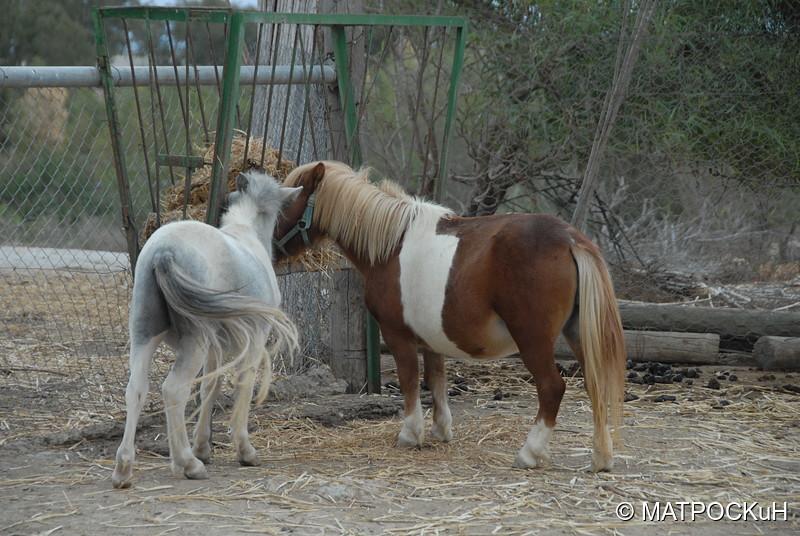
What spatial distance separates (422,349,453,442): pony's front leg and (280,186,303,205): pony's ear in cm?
123

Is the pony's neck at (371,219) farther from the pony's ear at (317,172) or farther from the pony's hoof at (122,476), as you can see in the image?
the pony's hoof at (122,476)

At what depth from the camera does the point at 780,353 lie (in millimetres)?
6641

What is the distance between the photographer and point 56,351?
6.68 metres

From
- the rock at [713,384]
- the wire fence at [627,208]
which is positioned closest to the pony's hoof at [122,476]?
the wire fence at [627,208]

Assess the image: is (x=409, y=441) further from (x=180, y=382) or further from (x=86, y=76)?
(x=86, y=76)

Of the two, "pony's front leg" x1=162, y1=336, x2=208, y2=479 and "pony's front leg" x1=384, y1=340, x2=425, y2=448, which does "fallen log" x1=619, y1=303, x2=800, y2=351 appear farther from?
"pony's front leg" x1=162, y1=336, x2=208, y2=479

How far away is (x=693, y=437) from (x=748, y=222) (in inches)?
162

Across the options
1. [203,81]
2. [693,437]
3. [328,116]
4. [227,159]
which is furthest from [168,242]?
[693,437]

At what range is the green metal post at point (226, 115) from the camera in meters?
4.29

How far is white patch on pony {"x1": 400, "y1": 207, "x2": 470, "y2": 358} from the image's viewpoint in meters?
4.38

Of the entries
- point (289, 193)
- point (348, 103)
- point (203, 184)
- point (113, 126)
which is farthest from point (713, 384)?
point (113, 126)

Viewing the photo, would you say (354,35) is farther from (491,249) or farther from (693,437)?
(693,437)

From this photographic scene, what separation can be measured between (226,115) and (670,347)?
4.45 m

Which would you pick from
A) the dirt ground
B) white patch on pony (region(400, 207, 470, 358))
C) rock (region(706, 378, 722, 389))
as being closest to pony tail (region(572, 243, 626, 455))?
the dirt ground
